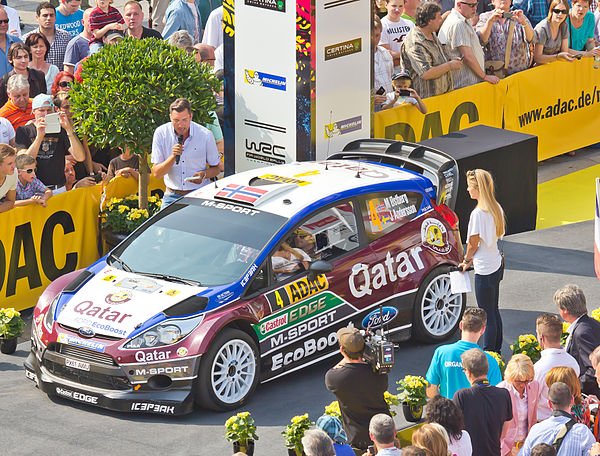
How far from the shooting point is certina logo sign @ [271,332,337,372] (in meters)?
10.8

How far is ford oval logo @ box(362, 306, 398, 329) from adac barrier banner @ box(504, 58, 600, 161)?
6930 millimetres

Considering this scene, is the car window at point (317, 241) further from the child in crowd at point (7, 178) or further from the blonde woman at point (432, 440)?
the blonde woman at point (432, 440)

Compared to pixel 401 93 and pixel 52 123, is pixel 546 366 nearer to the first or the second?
pixel 52 123

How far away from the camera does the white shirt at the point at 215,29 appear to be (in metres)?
17.4

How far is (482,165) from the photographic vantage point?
48.6 feet

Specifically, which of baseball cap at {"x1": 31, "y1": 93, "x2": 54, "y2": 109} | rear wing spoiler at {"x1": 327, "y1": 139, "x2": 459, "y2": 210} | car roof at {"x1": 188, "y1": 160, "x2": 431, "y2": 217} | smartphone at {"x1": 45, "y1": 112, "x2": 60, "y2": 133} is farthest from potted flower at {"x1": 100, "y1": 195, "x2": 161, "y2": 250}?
rear wing spoiler at {"x1": 327, "y1": 139, "x2": 459, "y2": 210}

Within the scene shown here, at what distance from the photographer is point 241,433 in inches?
357

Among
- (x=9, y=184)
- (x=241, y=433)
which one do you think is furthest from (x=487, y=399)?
(x=9, y=184)

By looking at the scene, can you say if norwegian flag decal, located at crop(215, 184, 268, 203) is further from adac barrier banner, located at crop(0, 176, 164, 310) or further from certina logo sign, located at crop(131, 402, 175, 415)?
adac barrier banner, located at crop(0, 176, 164, 310)

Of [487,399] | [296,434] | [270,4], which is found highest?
[270,4]

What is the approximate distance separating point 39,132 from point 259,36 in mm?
2998

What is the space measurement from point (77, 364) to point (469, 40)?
879 centimetres

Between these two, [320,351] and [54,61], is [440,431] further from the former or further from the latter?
[54,61]

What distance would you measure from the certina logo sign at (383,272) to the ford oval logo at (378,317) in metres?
0.21
